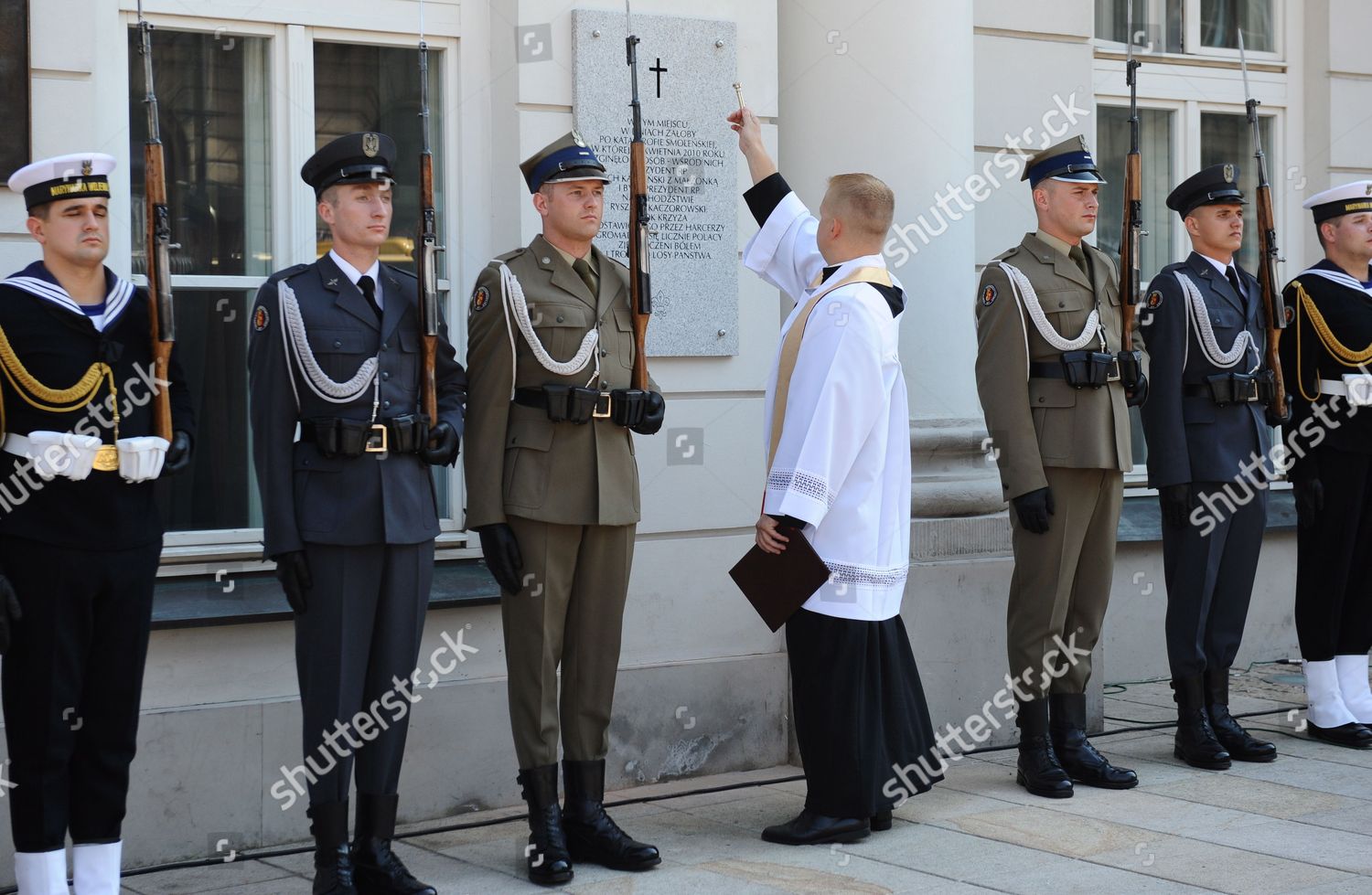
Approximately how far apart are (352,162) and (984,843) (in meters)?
2.72

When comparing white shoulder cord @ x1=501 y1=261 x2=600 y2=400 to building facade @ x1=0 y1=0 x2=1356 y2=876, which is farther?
building facade @ x1=0 y1=0 x2=1356 y2=876

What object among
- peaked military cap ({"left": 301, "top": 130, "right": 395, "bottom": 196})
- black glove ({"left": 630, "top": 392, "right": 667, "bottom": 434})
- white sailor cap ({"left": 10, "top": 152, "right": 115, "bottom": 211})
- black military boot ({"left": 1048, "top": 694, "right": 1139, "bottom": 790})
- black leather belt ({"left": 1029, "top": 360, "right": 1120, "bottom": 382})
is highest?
peaked military cap ({"left": 301, "top": 130, "right": 395, "bottom": 196})

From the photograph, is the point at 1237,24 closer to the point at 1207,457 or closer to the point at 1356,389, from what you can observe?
the point at 1356,389

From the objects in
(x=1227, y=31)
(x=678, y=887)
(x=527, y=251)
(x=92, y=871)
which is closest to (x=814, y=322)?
(x=527, y=251)

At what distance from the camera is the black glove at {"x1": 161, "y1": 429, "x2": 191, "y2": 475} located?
4.46 m

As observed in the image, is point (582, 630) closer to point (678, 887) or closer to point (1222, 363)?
point (678, 887)

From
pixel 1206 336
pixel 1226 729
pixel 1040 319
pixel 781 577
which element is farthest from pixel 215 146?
pixel 1226 729

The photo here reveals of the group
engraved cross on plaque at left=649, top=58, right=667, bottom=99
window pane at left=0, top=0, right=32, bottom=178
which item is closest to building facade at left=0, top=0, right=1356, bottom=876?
window pane at left=0, top=0, right=32, bottom=178

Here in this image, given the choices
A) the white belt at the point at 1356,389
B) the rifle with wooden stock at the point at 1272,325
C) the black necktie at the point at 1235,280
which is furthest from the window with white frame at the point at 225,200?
the white belt at the point at 1356,389

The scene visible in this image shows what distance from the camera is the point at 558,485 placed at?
492cm

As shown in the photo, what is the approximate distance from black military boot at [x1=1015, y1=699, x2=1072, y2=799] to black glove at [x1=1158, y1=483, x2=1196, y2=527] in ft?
3.08

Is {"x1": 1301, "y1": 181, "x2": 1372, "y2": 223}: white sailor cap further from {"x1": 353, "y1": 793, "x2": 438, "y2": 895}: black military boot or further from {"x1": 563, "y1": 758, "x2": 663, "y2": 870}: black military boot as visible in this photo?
{"x1": 353, "y1": 793, "x2": 438, "y2": 895}: black military boot

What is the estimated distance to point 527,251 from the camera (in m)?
5.08

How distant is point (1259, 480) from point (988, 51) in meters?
2.36
